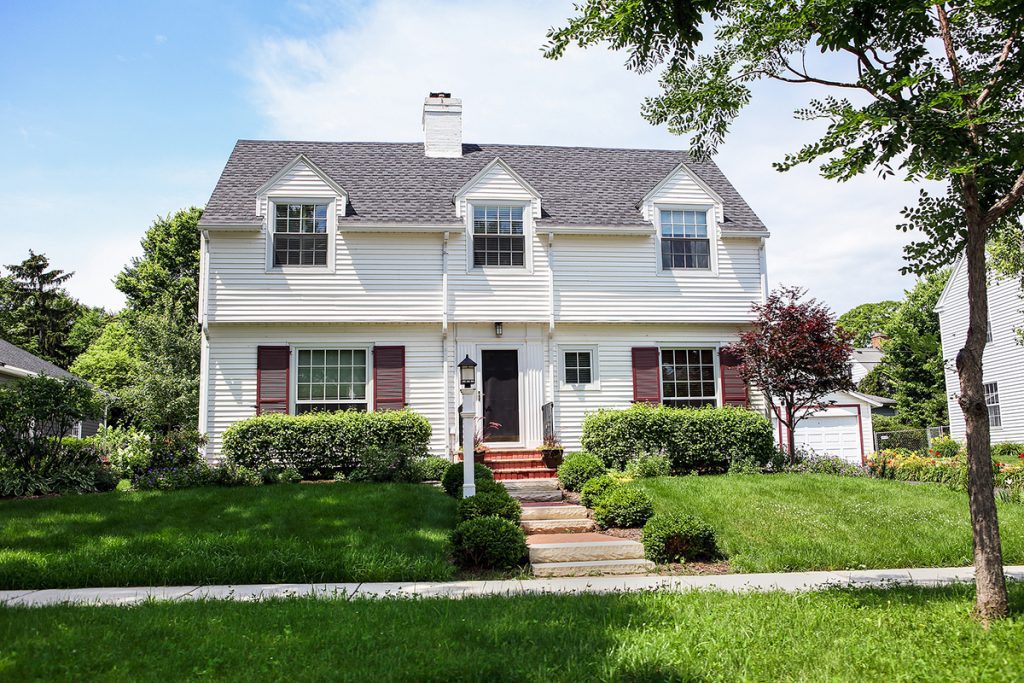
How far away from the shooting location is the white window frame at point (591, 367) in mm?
15016

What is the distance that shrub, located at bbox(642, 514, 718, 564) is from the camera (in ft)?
26.1

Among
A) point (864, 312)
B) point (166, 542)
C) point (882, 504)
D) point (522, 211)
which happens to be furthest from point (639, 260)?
point (864, 312)

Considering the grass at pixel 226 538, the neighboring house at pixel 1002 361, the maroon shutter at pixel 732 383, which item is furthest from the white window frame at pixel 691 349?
the neighboring house at pixel 1002 361

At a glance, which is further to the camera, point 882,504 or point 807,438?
point 807,438

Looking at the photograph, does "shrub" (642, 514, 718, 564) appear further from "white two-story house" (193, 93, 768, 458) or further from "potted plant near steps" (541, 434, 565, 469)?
"white two-story house" (193, 93, 768, 458)

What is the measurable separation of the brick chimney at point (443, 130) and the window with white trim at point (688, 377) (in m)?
7.26

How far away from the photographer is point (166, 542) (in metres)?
8.06

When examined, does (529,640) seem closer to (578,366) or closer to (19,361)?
(578,366)

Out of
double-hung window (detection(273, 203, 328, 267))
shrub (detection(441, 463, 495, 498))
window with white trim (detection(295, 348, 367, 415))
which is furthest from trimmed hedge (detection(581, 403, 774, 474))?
double-hung window (detection(273, 203, 328, 267))

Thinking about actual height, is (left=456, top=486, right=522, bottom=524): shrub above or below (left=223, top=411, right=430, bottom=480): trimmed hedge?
below

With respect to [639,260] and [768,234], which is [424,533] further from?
[768,234]

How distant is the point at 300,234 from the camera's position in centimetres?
1482

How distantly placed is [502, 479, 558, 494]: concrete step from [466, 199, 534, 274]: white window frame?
476cm

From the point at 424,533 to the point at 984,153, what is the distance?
6.70 m
